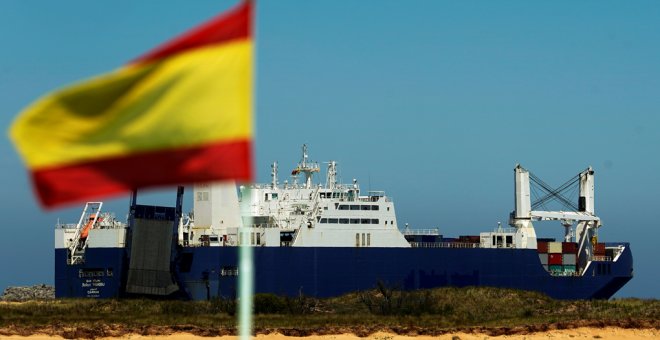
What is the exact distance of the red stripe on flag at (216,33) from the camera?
32.3 ft

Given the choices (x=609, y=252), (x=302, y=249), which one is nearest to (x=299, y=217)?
(x=302, y=249)

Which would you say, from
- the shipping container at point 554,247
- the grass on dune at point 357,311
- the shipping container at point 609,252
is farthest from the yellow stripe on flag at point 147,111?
the shipping container at point 609,252

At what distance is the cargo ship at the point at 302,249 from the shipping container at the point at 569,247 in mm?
884

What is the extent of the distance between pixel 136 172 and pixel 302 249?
1738 inches

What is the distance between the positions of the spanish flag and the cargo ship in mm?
41066

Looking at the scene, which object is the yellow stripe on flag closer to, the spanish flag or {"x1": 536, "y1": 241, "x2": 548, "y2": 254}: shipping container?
the spanish flag

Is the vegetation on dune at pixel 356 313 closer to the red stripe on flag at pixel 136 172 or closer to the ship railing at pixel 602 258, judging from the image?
the ship railing at pixel 602 258

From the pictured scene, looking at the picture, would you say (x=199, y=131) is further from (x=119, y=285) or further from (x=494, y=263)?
(x=494, y=263)

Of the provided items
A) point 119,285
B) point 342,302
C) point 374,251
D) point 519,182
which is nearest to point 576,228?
point 519,182

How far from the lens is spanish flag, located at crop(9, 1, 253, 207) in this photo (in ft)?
31.8

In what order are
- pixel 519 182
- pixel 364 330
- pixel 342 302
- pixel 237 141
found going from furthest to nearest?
pixel 519 182 → pixel 342 302 → pixel 364 330 → pixel 237 141

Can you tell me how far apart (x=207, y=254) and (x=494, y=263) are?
13210 millimetres

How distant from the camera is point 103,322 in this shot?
34.6m

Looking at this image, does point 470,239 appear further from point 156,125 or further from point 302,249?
point 156,125
